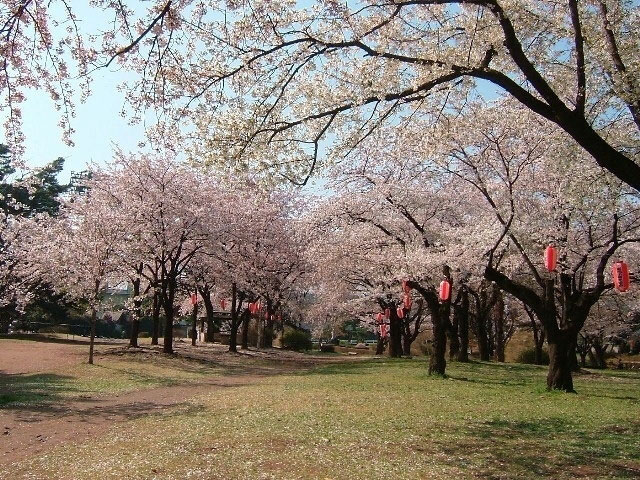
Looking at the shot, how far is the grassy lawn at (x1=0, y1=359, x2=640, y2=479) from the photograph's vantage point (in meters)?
6.55

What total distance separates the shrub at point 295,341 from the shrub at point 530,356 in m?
16.8

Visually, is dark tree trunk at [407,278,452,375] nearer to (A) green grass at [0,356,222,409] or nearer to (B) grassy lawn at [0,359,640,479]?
(B) grassy lawn at [0,359,640,479]

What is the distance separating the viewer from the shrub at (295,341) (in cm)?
4459

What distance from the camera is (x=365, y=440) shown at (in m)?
8.15

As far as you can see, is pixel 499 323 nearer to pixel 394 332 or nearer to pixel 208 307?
pixel 394 332

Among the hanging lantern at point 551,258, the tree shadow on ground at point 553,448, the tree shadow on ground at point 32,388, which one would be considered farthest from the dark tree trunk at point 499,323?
the tree shadow on ground at point 32,388

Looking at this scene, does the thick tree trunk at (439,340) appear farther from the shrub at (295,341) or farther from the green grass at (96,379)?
the shrub at (295,341)

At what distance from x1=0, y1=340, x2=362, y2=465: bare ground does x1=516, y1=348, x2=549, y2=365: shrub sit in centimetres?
1740

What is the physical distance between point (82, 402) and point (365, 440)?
8.33m

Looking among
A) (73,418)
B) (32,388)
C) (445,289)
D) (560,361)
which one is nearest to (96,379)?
(32,388)

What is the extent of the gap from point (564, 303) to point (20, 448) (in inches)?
565

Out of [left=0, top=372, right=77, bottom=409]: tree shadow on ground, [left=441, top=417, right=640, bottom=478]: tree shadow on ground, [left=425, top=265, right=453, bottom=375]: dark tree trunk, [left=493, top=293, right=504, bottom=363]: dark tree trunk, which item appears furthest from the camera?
[left=493, top=293, right=504, bottom=363]: dark tree trunk

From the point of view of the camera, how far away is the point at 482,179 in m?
17.0

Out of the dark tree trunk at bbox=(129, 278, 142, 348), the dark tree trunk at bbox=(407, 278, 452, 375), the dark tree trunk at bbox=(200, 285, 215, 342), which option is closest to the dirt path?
the dark tree trunk at bbox=(407, 278, 452, 375)
